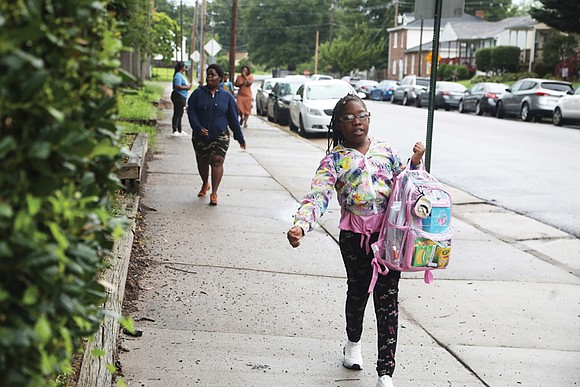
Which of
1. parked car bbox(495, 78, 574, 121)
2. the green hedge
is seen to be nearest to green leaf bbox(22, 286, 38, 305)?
the green hedge

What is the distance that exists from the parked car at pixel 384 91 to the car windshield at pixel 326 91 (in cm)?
2880

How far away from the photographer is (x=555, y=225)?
10.7 metres

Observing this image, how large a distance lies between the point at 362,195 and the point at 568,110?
83.5 feet

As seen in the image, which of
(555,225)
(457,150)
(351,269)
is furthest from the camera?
(457,150)

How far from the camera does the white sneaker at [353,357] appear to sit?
5.25 metres

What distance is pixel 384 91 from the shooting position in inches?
2143

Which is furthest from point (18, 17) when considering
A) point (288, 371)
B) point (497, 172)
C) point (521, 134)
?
point (521, 134)

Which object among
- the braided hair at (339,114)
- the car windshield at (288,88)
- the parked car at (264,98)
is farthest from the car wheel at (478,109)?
the braided hair at (339,114)

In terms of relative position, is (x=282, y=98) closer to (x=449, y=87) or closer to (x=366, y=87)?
(x=449, y=87)

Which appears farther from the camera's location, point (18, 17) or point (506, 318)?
point (506, 318)

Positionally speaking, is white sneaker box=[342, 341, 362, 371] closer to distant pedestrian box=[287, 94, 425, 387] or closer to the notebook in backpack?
distant pedestrian box=[287, 94, 425, 387]

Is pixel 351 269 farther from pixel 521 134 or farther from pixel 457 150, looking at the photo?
pixel 521 134

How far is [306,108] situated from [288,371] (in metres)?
18.9

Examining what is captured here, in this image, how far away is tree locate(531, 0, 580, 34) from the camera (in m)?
40.7
